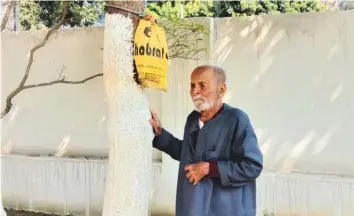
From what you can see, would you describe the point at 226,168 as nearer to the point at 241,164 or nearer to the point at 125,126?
Answer: the point at 241,164

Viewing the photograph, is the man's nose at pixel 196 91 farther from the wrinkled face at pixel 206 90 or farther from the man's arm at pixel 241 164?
the man's arm at pixel 241 164

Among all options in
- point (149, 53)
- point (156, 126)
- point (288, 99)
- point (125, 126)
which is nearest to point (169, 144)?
point (156, 126)

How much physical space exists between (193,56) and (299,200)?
67.3 inches

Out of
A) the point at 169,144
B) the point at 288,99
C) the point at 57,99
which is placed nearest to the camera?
the point at 169,144

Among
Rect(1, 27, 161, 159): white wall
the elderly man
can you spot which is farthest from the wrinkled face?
Rect(1, 27, 161, 159): white wall

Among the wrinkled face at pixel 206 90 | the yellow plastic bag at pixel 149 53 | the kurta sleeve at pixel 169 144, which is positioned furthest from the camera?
the yellow plastic bag at pixel 149 53

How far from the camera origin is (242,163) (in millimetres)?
2377

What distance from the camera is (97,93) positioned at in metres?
5.29

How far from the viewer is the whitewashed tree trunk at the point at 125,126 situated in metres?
3.02

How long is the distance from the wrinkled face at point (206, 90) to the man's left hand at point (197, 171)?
0.31m

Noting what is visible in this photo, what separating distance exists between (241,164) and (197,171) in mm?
225

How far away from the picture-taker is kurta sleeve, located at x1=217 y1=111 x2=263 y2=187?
237 centimetres

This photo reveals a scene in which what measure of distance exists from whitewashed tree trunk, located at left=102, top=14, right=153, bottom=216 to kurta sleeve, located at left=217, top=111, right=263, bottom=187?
785mm

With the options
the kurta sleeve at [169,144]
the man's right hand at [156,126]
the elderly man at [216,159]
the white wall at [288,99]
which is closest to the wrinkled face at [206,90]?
the elderly man at [216,159]
